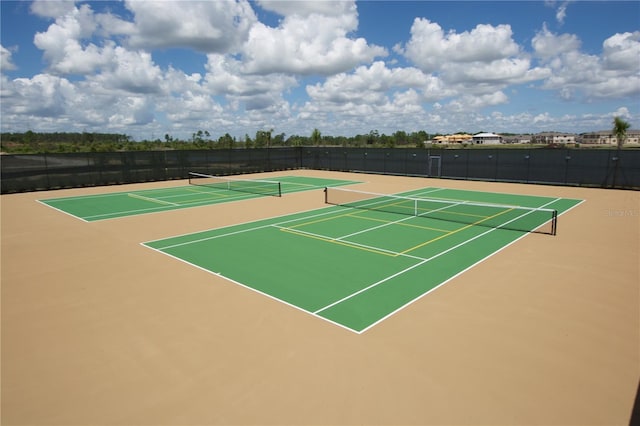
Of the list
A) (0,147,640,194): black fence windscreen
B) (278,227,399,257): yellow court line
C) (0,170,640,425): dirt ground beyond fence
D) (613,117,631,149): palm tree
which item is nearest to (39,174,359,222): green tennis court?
(0,147,640,194): black fence windscreen

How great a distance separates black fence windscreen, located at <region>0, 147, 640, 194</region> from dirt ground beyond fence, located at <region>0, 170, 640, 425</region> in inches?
660

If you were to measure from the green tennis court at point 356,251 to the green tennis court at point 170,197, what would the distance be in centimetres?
628

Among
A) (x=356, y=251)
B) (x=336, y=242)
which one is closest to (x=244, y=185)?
(x=336, y=242)

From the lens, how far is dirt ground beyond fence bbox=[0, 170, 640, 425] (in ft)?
16.1

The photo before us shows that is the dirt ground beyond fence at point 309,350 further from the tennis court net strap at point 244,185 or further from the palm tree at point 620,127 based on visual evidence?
the palm tree at point 620,127

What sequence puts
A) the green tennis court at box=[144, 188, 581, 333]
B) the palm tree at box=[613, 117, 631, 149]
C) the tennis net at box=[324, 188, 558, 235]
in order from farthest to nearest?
the palm tree at box=[613, 117, 631, 149]
the tennis net at box=[324, 188, 558, 235]
the green tennis court at box=[144, 188, 581, 333]

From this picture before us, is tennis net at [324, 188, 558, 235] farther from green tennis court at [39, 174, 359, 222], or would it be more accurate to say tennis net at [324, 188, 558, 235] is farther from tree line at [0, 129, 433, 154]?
tree line at [0, 129, 433, 154]

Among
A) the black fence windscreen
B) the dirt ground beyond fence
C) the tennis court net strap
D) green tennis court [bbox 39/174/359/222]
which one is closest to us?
the dirt ground beyond fence

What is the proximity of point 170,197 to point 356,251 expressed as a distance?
1478cm

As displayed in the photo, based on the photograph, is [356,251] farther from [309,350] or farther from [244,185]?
[244,185]

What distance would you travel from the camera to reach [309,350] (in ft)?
20.4

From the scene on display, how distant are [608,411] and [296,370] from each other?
387 centimetres

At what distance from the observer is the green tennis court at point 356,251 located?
8.30 meters

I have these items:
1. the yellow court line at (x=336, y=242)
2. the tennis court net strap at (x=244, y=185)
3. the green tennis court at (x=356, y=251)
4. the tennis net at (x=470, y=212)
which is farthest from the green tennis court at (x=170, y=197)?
the yellow court line at (x=336, y=242)
